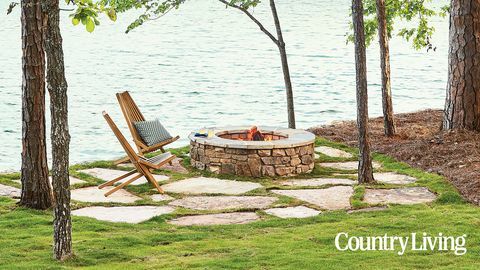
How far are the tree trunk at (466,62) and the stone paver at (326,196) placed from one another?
10.2 ft

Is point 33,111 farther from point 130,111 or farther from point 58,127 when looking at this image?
point 130,111

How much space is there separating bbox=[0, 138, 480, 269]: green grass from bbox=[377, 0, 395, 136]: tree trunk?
3805 millimetres

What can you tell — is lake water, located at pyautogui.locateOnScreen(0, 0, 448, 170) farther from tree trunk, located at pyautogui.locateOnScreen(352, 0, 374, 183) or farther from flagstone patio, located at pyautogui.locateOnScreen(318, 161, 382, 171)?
tree trunk, located at pyautogui.locateOnScreen(352, 0, 374, 183)

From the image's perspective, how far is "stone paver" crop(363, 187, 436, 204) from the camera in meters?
8.05

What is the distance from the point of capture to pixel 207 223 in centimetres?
720

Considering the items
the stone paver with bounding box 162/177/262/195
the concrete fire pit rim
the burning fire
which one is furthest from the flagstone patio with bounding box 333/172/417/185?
the stone paver with bounding box 162/177/262/195

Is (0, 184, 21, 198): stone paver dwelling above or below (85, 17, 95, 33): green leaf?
below

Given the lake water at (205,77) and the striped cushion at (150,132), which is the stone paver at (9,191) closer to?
the striped cushion at (150,132)

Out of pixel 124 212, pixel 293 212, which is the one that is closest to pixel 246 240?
pixel 293 212

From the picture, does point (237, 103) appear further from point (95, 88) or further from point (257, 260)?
point (257, 260)

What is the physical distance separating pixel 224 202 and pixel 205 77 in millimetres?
19914

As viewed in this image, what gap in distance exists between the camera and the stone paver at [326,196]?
798cm

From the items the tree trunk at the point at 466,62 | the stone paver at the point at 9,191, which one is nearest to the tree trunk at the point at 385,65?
the tree trunk at the point at 466,62

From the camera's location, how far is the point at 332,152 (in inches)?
441
